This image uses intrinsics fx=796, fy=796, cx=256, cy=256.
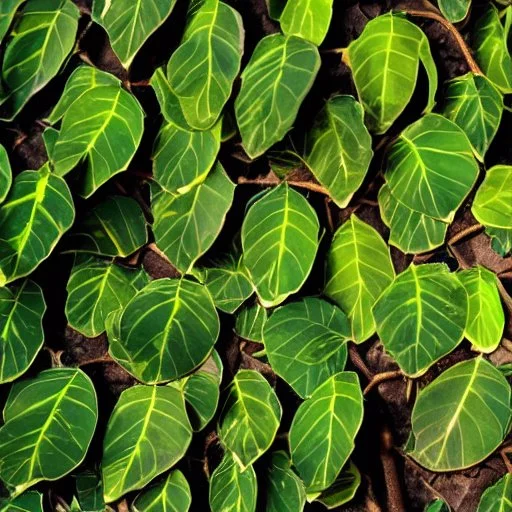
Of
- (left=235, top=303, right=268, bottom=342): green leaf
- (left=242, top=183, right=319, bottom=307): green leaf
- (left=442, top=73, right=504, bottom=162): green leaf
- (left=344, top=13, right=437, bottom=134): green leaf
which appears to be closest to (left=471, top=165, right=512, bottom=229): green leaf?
(left=442, top=73, right=504, bottom=162): green leaf

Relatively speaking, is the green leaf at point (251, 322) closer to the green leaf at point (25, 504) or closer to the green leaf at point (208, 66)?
the green leaf at point (208, 66)

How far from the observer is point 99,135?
53.8 inches

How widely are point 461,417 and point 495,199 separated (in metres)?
0.37

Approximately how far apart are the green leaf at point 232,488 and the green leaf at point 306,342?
0.19 meters

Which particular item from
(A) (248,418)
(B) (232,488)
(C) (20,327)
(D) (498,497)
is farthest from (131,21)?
A: (D) (498,497)

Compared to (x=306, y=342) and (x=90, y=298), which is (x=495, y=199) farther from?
(x=90, y=298)

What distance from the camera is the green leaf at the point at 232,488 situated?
1427 mm

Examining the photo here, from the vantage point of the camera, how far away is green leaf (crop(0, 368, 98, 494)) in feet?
4.66

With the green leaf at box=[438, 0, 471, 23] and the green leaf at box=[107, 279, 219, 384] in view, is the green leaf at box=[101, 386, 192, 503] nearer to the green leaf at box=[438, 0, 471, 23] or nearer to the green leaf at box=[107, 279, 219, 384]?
the green leaf at box=[107, 279, 219, 384]

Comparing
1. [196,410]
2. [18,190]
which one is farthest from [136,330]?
[18,190]

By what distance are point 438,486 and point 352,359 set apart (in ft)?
1.03

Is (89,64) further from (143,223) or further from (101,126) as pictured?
(143,223)

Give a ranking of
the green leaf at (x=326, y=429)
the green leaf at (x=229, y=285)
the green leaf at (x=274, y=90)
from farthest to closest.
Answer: the green leaf at (x=229, y=285) < the green leaf at (x=326, y=429) < the green leaf at (x=274, y=90)

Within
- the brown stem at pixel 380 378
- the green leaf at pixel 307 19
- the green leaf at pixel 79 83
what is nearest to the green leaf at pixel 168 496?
the brown stem at pixel 380 378
